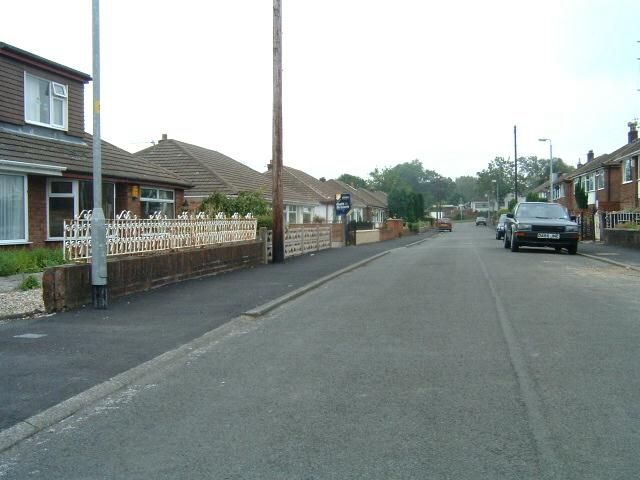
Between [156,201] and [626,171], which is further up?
[626,171]

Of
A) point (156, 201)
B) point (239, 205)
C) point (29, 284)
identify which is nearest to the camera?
point (29, 284)

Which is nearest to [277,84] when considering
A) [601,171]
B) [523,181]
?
[601,171]

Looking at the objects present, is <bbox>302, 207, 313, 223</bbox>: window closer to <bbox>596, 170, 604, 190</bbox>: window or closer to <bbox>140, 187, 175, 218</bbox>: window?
<bbox>140, 187, 175, 218</bbox>: window

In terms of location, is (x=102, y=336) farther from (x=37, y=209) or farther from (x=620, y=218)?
(x=620, y=218)

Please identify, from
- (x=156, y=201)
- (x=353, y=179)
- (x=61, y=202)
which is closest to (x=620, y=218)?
(x=156, y=201)

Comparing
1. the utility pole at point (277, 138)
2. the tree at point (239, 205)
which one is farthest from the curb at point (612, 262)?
the tree at point (239, 205)

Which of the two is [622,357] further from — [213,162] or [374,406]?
[213,162]

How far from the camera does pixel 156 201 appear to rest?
2366cm

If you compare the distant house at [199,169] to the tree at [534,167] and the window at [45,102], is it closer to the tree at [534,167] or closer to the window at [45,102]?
the window at [45,102]

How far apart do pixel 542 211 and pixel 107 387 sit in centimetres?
1967

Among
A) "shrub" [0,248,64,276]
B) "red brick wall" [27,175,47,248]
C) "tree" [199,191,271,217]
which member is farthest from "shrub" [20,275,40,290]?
"tree" [199,191,271,217]

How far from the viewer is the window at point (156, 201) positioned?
904 inches

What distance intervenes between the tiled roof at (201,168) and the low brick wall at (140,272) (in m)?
12.5

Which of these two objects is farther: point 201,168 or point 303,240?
point 201,168
